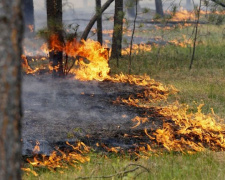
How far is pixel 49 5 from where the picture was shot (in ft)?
44.3

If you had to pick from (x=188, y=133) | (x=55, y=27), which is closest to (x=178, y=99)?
(x=188, y=133)

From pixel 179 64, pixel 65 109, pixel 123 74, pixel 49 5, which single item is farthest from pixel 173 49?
pixel 65 109

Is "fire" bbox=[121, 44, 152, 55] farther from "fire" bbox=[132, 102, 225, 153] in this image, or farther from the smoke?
"fire" bbox=[132, 102, 225, 153]

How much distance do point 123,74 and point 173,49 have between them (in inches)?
253

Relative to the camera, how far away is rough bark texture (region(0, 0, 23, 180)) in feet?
8.46

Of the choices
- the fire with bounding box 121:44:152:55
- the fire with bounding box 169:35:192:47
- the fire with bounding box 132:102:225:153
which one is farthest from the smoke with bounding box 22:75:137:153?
the fire with bounding box 169:35:192:47

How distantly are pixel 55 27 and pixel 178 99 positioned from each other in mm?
4378

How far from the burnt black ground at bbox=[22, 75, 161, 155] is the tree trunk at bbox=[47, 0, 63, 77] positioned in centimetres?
65

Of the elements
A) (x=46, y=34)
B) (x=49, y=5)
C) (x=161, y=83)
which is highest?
(x=49, y=5)

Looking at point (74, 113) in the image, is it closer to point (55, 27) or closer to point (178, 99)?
point (178, 99)

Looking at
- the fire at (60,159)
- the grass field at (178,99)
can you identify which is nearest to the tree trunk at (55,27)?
the grass field at (178,99)

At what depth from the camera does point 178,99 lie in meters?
A: 11.3

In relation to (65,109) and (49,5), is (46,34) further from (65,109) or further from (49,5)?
(65,109)

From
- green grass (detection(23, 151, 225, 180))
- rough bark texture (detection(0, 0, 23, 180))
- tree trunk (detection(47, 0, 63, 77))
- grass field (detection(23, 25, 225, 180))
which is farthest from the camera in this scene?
tree trunk (detection(47, 0, 63, 77))
